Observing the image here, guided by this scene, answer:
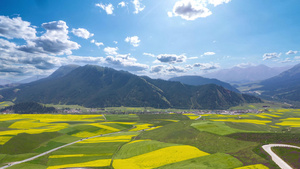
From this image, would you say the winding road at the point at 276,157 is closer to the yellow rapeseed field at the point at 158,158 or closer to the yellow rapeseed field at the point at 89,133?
the yellow rapeseed field at the point at 158,158

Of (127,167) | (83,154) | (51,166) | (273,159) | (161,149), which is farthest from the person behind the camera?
(83,154)

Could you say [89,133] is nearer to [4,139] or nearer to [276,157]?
[4,139]

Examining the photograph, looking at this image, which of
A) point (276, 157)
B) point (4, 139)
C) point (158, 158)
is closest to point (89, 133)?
point (4, 139)

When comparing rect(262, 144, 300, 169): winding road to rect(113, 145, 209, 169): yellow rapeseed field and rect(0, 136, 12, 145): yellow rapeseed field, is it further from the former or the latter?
rect(0, 136, 12, 145): yellow rapeseed field

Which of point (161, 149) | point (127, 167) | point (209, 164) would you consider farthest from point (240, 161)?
point (127, 167)

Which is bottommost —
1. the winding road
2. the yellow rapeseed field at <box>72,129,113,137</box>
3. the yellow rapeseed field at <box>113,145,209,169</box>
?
the yellow rapeseed field at <box>72,129,113,137</box>

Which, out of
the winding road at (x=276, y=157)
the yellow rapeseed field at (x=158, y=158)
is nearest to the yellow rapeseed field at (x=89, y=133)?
the yellow rapeseed field at (x=158, y=158)

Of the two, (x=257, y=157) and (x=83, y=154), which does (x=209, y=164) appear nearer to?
(x=257, y=157)

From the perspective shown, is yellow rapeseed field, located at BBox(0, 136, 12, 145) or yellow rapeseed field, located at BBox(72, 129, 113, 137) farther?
yellow rapeseed field, located at BBox(72, 129, 113, 137)

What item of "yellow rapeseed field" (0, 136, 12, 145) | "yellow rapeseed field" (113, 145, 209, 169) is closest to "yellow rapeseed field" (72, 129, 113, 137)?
"yellow rapeseed field" (0, 136, 12, 145)
